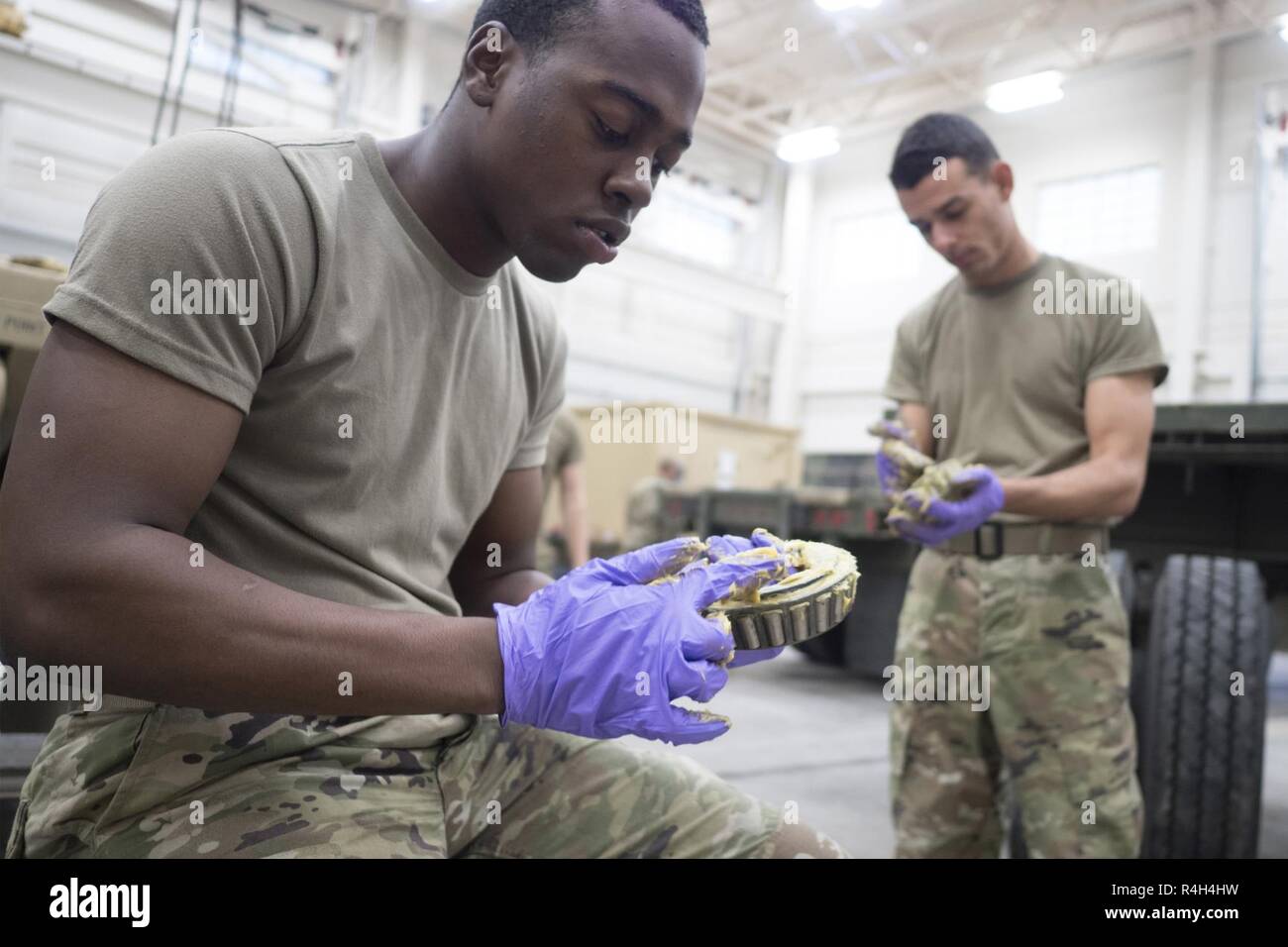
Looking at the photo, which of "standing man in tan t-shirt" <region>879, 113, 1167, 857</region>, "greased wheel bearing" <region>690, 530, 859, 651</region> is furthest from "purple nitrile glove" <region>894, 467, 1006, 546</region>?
"greased wheel bearing" <region>690, 530, 859, 651</region>

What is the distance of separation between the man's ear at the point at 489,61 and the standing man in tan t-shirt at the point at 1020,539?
141 cm

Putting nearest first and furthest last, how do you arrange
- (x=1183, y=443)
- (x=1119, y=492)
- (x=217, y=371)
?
(x=217, y=371) < (x=1119, y=492) < (x=1183, y=443)

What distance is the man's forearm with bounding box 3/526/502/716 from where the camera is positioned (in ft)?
3.03

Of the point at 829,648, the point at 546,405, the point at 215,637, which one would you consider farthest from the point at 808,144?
the point at 215,637

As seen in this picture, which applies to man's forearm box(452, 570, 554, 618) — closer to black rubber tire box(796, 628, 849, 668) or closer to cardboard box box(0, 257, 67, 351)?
cardboard box box(0, 257, 67, 351)

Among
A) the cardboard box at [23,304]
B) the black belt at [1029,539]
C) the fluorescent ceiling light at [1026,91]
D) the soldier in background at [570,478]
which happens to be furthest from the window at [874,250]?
the cardboard box at [23,304]

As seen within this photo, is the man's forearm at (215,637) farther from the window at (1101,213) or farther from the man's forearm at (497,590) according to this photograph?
the window at (1101,213)

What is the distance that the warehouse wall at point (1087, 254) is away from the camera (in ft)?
37.4

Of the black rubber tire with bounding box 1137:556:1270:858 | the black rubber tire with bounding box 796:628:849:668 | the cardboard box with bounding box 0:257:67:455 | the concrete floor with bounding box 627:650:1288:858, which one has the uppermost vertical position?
the cardboard box with bounding box 0:257:67:455

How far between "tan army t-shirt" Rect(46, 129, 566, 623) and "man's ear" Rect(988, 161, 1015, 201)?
61.6 inches
